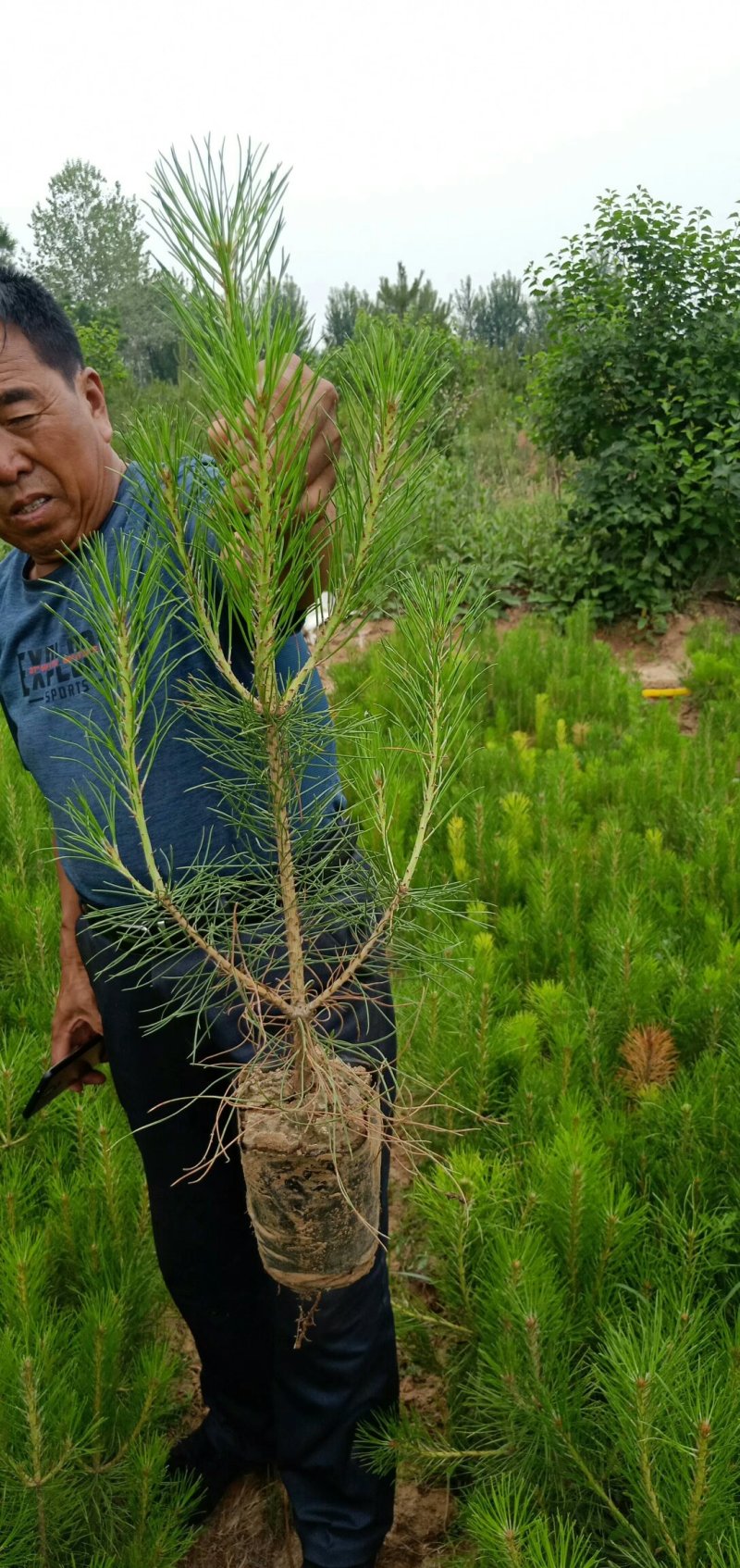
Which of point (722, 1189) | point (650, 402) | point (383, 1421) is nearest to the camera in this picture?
point (383, 1421)

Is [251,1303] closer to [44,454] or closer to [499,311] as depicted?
[44,454]

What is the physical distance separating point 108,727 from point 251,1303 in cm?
100

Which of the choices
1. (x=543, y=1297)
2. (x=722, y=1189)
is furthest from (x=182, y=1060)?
(x=722, y=1189)

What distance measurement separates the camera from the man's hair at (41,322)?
136 cm

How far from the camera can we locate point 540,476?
11.6 m

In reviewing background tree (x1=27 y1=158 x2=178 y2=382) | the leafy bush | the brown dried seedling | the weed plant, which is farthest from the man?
background tree (x1=27 y1=158 x2=178 y2=382)

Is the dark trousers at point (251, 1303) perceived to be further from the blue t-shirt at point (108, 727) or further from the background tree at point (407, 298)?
the background tree at point (407, 298)

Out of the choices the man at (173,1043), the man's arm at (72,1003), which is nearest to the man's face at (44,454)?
the man at (173,1043)

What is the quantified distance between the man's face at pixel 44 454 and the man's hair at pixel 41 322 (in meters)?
0.01

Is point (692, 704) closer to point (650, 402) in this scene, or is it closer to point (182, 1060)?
point (650, 402)

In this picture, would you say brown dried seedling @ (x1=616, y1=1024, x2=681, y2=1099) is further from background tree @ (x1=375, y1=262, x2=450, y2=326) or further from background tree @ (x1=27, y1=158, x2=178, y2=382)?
background tree @ (x1=27, y1=158, x2=178, y2=382)

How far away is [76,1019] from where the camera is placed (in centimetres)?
184

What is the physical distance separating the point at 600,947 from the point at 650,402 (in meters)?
5.60

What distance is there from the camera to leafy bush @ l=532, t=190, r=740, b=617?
22.5ft
